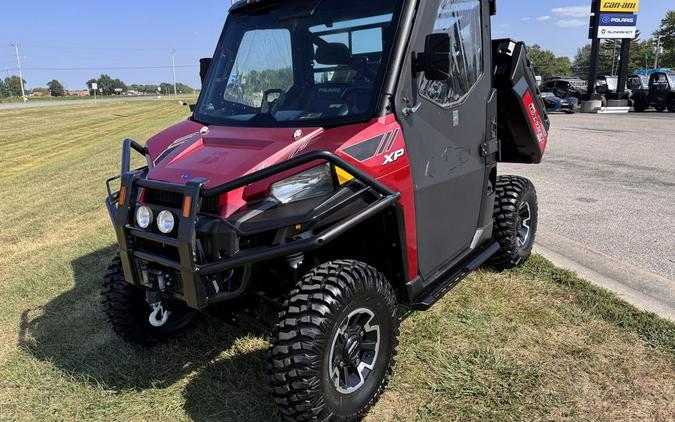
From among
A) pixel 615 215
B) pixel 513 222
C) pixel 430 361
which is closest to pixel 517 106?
pixel 513 222

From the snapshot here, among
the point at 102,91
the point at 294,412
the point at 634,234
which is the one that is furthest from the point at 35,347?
the point at 102,91

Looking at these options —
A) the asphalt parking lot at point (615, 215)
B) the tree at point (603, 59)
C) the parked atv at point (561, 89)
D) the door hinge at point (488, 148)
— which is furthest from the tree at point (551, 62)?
the door hinge at point (488, 148)

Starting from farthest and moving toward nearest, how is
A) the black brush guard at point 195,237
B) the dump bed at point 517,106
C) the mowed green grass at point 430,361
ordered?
the dump bed at point 517,106 → the mowed green grass at point 430,361 → the black brush guard at point 195,237

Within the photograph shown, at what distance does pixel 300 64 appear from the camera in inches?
132

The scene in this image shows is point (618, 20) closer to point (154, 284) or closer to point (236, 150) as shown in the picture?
point (236, 150)

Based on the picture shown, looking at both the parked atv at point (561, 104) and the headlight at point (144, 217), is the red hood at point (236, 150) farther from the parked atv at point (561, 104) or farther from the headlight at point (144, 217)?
the parked atv at point (561, 104)

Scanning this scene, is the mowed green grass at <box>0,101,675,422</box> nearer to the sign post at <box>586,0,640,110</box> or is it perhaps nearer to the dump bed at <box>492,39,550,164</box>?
the dump bed at <box>492,39,550,164</box>

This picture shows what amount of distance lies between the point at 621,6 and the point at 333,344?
30.1 m

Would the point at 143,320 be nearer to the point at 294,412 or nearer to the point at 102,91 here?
the point at 294,412

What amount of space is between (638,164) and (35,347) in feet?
32.9

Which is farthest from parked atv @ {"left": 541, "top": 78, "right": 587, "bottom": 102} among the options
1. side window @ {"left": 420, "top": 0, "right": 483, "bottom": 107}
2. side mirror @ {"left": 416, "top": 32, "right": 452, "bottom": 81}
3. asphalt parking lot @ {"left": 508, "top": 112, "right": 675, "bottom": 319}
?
side mirror @ {"left": 416, "top": 32, "right": 452, "bottom": 81}

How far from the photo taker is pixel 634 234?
558 cm

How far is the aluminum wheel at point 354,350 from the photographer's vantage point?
8.73 ft

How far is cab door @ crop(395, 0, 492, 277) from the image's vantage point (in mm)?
2990
